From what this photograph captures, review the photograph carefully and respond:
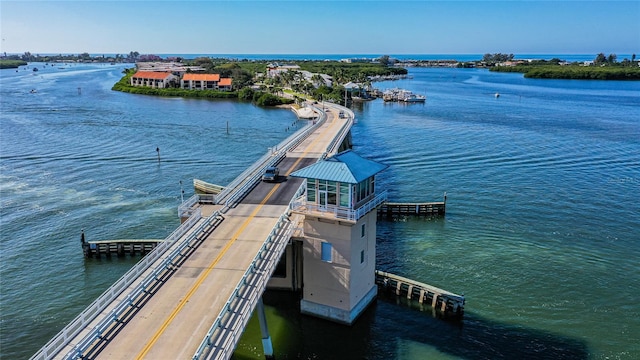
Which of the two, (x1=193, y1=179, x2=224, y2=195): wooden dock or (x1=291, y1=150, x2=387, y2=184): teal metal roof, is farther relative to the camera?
(x1=193, y1=179, x2=224, y2=195): wooden dock

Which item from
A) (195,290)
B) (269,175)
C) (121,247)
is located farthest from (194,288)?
(121,247)

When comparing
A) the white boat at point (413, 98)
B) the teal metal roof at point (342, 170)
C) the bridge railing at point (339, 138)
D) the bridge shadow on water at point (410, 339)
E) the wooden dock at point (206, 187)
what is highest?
the teal metal roof at point (342, 170)

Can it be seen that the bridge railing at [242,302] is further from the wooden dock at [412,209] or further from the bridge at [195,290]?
the wooden dock at [412,209]

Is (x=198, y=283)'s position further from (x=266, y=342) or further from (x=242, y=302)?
(x=266, y=342)

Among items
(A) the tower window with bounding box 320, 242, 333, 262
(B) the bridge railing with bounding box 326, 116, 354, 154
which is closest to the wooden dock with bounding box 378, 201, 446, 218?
(B) the bridge railing with bounding box 326, 116, 354, 154

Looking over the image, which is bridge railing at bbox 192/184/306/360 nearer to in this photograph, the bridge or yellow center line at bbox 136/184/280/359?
the bridge

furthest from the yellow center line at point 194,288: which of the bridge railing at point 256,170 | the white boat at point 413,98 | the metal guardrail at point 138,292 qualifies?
the white boat at point 413,98
